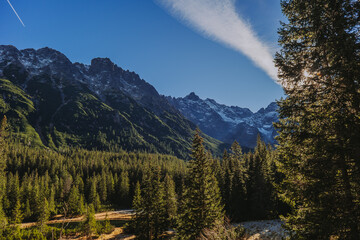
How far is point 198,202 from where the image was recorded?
73.3 feet

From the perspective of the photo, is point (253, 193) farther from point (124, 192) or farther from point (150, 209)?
point (124, 192)

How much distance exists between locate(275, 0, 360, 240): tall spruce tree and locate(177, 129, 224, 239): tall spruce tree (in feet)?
44.6

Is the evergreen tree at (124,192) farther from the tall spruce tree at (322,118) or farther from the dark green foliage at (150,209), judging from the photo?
the tall spruce tree at (322,118)

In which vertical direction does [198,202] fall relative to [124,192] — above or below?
above

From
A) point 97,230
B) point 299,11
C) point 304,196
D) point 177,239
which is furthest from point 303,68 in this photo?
point 97,230

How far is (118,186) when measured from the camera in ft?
303

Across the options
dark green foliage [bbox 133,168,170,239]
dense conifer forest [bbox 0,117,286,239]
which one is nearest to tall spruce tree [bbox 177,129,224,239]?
dense conifer forest [bbox 0,117,286,239]

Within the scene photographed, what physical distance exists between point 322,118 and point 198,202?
57.4 feet

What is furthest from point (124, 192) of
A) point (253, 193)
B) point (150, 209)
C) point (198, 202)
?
point (198, 202)

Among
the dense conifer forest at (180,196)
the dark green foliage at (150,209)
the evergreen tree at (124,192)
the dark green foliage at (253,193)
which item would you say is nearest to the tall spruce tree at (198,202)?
the dense conifer forest at (180,196)

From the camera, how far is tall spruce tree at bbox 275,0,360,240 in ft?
25.0

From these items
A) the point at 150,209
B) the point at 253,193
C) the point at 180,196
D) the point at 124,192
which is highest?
the point at 253,193

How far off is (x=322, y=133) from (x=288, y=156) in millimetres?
1868

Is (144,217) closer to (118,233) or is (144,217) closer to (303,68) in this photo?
(118,233)
